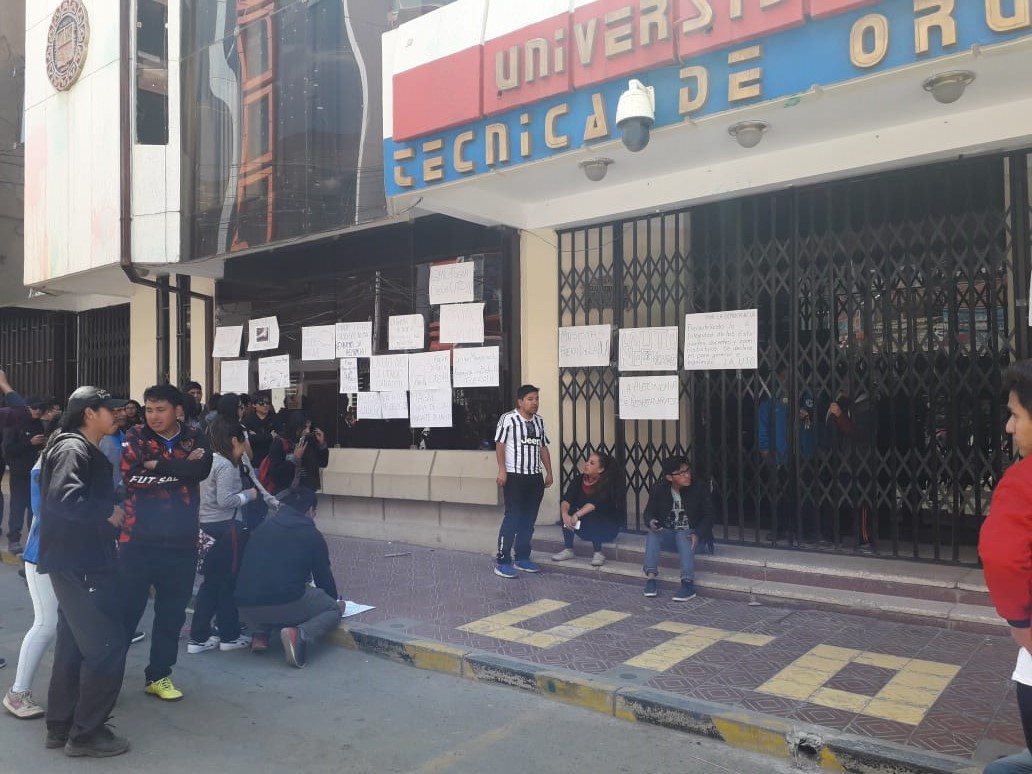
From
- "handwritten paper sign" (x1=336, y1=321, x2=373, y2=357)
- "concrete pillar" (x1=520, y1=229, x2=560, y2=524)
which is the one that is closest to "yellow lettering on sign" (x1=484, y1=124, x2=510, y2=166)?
"concrete pillar" (x1=520, y1=229, x2=560, y2=524)

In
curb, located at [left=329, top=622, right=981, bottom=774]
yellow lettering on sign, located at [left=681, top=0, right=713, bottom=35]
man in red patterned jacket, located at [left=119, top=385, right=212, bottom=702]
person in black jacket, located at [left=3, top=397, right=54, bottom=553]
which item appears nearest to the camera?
curb, located at [left=329, top=622, right=981, bottom=774]

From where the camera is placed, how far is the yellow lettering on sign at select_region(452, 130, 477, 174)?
684cm

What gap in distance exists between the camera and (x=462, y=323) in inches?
363

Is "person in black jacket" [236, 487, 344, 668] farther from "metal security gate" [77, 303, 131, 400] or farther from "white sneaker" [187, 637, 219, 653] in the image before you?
"metal security gate" [77, 303, 131, 400]

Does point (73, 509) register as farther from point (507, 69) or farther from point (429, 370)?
point (429, 370)

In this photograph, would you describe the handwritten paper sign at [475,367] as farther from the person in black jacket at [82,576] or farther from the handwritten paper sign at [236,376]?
the person in black jacket at [82,576]

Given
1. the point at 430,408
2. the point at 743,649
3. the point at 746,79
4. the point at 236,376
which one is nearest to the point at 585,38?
the point at 746,79

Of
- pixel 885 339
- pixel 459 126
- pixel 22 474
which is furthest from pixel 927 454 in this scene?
pixel 22 474

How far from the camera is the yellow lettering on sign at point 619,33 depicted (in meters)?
5.83

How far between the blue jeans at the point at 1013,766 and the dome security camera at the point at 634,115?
13.9 ft

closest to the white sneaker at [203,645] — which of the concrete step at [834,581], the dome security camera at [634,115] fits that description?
the concrete step at [834,581]

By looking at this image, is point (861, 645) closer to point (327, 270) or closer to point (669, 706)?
point (669, 706)

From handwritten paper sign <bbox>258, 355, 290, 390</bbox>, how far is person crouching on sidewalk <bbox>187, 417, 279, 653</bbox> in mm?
5255

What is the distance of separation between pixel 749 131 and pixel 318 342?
648 centimetres
